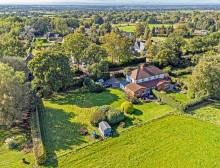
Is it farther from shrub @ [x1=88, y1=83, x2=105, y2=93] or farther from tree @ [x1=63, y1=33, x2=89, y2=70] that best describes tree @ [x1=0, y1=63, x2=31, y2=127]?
tree @ [x1=63, y1=33, x2=89, y2=70]

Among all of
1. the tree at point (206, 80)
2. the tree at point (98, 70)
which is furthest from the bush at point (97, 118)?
the tree at point (206, 80)

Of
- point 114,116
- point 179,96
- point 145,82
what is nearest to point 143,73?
point 145,82

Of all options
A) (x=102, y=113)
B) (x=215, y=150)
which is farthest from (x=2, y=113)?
(x=215, y=150)

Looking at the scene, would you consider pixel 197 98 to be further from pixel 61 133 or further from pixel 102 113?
pixel 61 133

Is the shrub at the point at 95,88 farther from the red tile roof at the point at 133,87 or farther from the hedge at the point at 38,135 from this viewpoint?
the hedge at the point at 38,135

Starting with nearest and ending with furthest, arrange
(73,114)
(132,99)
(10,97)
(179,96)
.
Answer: (10,97), (73,114), (132,99), (179,96)

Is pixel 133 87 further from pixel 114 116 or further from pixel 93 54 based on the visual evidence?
pixel 93 54
